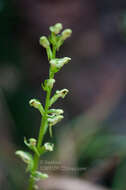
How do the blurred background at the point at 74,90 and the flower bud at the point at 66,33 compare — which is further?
the blurred background at the point at 74,90

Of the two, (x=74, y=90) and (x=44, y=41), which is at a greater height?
(x=74, y=90)

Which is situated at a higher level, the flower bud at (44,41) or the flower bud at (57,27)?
the flower bud at (57,27)

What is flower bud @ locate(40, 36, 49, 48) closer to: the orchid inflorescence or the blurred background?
the orchid inflorescence

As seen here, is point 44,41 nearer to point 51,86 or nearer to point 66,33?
point 66,33

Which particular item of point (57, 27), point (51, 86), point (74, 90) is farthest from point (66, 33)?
point (74, 90)

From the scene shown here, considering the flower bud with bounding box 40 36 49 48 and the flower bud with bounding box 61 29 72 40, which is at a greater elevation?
the flower bud with bounding box 61 29 72 40

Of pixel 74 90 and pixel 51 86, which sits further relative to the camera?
pixel 74 90

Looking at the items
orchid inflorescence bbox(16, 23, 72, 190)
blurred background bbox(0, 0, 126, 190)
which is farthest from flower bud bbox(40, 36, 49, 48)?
blurred background bbox(0, 0, 126, 190)

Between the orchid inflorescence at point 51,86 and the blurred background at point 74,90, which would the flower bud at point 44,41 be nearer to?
the orchid inflorescence at point 51,86

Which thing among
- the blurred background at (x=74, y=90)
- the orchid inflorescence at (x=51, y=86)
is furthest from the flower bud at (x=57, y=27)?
the blurred background at (x=74, y=90)
